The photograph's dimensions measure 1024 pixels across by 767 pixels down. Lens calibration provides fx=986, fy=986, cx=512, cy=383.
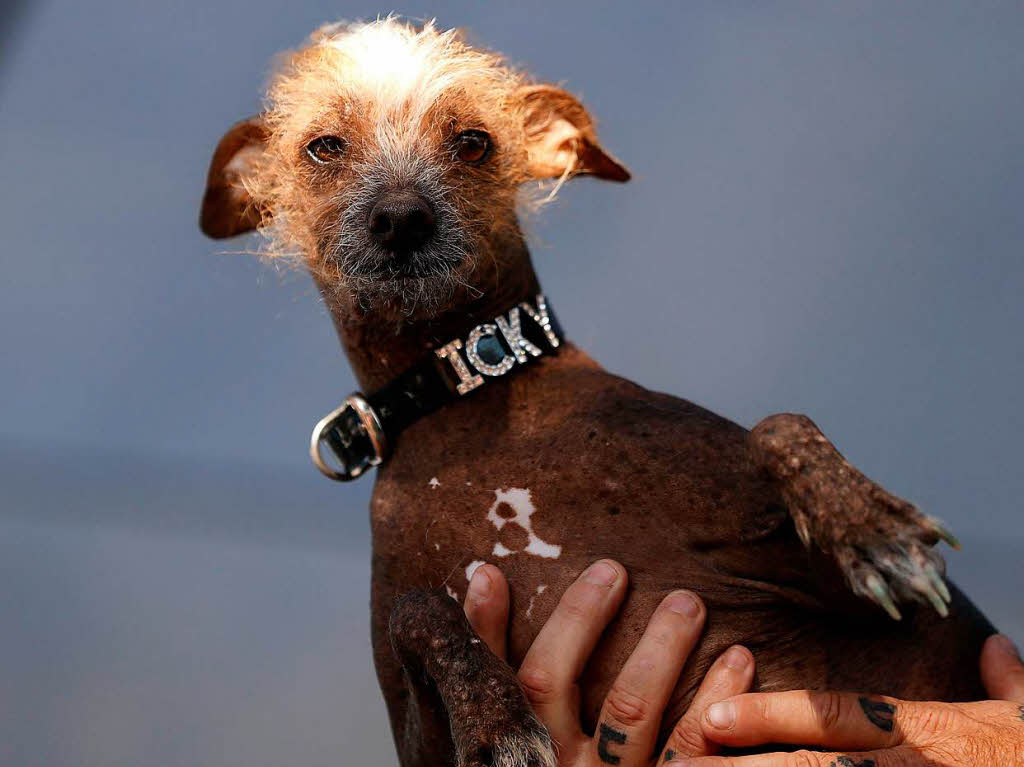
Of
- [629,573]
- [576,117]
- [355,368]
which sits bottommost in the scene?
[629,573]

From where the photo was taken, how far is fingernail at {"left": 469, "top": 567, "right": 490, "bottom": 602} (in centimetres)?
138

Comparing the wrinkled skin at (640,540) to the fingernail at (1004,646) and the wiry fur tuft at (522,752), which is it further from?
the wiry fur tuft at (522,752)

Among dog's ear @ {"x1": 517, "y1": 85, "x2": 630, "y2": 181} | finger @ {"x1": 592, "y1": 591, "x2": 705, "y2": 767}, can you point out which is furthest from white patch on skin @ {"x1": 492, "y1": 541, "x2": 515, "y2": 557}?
dog's ear @ {"x1": 517, "y1": 85, "x2": 630, "y2": 181}

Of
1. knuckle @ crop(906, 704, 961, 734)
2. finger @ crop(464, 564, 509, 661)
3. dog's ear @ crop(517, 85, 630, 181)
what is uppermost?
dog's ear @ crop(517, 85, 630, 181)

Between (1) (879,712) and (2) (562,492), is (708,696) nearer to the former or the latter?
(1) (879,712)

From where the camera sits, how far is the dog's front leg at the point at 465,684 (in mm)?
1224

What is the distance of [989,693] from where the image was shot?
1458mm

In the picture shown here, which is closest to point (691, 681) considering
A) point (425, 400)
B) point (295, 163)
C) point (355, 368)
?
point (425, 400)

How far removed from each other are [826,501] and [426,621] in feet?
1.79

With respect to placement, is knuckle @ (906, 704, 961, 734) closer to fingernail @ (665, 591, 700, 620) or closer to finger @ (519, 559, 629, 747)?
fingernail @ (665, 591, 700, 620)

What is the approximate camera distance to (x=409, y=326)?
155cm

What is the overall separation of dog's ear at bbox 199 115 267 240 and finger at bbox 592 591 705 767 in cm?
106

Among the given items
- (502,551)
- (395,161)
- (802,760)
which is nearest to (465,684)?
(502,551)

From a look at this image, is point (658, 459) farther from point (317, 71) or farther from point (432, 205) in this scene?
point (317, 71)
